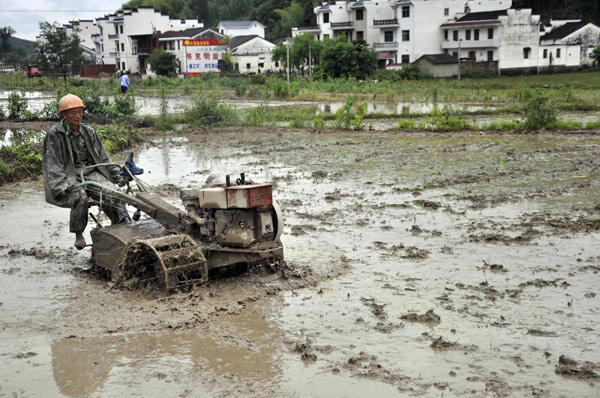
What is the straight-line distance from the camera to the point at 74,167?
23.8 feet

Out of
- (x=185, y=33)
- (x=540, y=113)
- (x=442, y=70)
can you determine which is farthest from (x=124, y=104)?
(x=185, y=33)

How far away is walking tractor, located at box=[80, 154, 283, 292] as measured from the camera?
20.5 feet

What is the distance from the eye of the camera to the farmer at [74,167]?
694 cm

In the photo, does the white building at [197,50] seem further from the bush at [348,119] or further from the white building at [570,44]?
the bush at [348,119]

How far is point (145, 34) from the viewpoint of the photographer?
247ft

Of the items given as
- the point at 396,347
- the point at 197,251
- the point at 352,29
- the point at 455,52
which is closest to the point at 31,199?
the point at 197,251

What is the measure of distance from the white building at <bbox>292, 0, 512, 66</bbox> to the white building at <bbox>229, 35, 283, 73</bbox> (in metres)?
7.44

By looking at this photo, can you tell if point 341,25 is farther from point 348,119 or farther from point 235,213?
point 235,213

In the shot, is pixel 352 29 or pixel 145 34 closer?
pixel 352 29

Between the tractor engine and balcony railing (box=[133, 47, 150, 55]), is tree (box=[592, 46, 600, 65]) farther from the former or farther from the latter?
the tractor engine

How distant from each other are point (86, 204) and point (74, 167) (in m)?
0.47

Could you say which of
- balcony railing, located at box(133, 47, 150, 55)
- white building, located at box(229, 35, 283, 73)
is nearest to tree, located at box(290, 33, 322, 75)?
white building, located at box(229, 35, 283, 73)

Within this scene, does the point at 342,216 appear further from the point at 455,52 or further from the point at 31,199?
the point at 455,52

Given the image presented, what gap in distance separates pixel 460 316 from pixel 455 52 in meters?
53.7
